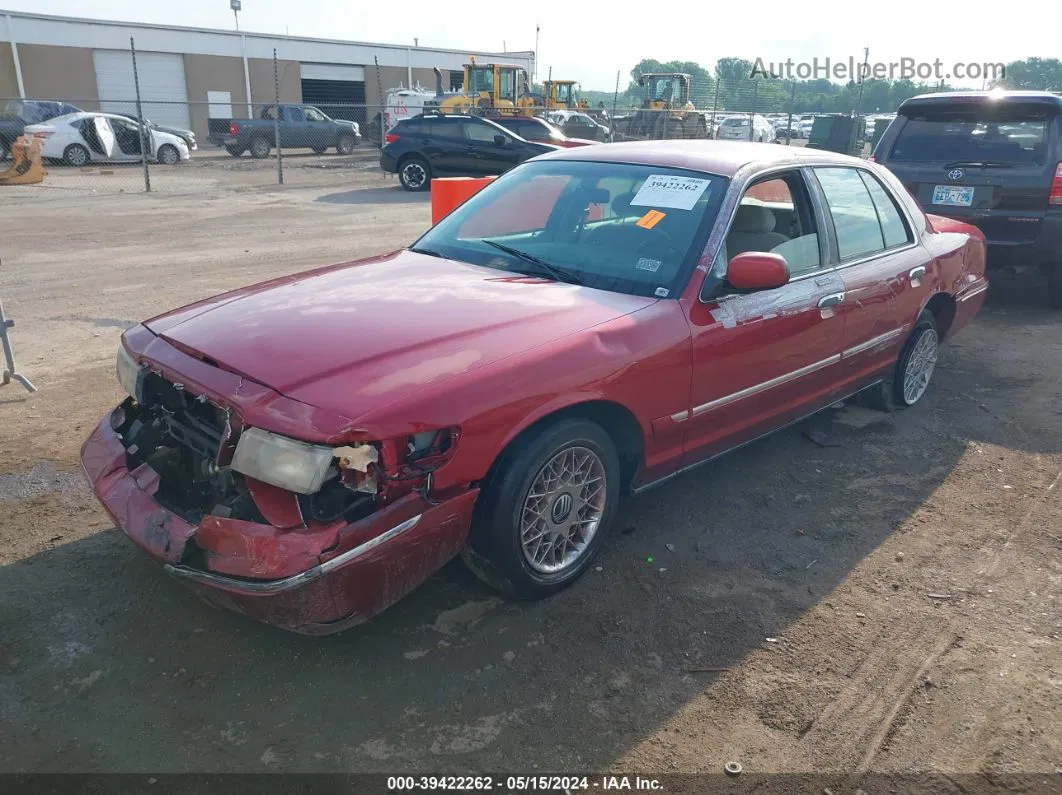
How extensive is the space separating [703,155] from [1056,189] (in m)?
4.80

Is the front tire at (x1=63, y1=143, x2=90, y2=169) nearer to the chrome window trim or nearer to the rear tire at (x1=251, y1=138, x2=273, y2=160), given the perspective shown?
the rear tire at (x1=251, y1=138, x2=273, y2=160)

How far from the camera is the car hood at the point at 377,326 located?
2.74 m

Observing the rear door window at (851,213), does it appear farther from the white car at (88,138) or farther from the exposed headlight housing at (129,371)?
the white car at (88,138)

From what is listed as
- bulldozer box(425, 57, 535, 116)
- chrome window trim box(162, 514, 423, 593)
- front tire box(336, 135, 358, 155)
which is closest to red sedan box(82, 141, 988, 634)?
chrome window trim box(162, 514, 423, 593)

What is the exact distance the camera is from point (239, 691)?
279cm

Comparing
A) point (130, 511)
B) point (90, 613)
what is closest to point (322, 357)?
point (130, 511)

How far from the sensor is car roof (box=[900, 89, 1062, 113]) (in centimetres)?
719

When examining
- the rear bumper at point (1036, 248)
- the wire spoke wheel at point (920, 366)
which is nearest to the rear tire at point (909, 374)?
the wire spoke wheel at point (920, 366)

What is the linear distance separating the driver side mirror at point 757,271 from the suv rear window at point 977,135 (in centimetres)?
528

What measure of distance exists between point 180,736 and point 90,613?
84cm

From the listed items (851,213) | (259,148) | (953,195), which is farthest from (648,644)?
(259,148)

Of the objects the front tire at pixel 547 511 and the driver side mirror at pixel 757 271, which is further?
the driver side mirror at pixel 757 271

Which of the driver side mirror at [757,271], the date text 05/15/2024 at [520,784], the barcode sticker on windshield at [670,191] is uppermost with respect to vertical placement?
the barcode sticker on windshield at [670,191]

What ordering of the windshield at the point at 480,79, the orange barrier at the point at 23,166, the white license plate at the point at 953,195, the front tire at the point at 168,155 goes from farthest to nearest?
the windshield at the point at 480,79 < the front tire at the point at 168,155 < the orange barrier at the point at 23,166 < the white license plate at the point at 953,195
